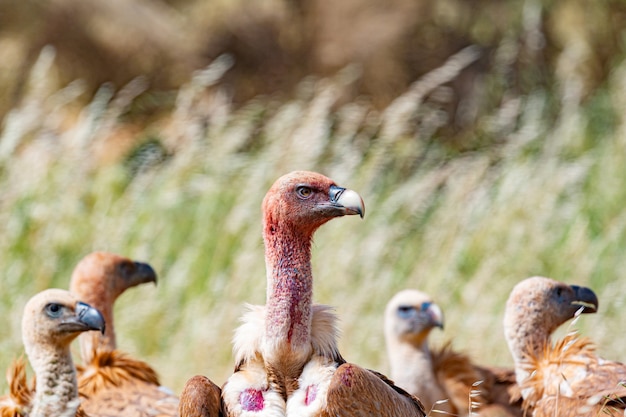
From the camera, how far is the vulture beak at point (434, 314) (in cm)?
625

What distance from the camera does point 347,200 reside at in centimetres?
398

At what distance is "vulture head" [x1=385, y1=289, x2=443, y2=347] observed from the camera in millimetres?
6246

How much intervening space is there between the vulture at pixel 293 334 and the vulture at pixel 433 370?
170cm

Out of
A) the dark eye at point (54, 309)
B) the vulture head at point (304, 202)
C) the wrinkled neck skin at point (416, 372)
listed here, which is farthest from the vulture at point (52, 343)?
the wrinkled neck skin at point (416, 372)

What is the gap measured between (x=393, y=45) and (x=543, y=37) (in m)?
1.54

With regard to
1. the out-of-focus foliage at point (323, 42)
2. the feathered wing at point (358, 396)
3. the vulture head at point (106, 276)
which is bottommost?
the feathered wing at point (358, 396)

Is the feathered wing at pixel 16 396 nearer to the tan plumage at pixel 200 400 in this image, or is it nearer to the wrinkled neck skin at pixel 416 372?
the tan plumage at pixel 200 400

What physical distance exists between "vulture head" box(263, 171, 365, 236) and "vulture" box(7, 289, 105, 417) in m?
1.34

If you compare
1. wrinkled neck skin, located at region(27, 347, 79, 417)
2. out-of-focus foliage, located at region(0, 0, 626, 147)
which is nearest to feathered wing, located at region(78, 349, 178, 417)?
wrinkled neck skin, located at region(27, 347, 79, 417)

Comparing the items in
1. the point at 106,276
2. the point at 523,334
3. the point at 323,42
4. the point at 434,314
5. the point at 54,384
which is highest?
the point at 323,42

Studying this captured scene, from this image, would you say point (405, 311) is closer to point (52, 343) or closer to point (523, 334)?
point (523, 334)

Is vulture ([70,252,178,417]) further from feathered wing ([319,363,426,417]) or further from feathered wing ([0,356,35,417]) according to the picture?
feathered wing ([319,363,426,417])

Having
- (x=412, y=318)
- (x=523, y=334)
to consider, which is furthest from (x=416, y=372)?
(x=523, y=334)

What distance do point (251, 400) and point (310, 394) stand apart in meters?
0.20
